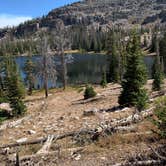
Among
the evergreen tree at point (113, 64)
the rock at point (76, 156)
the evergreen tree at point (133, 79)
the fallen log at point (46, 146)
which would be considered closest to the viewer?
the rock at point (76, 156)

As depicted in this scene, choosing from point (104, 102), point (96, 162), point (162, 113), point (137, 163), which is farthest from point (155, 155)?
point (104, 102)

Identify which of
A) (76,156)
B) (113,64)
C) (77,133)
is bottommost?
(113,64)

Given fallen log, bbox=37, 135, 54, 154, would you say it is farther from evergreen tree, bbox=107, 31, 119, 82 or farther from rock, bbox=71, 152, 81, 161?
evergreen tree, bbox=107, 31, 119, 82

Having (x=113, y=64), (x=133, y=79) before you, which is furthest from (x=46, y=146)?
(x=113, y=64)

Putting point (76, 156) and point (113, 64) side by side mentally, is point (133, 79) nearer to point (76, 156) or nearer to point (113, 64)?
point (76, 156)

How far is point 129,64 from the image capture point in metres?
26.5

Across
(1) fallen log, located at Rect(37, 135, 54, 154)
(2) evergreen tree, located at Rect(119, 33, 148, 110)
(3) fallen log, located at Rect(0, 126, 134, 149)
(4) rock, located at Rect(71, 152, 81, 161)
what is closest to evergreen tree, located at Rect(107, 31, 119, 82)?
(2) evergreen tree, located at Rect(119, 33, 148, 110)

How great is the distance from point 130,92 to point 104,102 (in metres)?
6.12

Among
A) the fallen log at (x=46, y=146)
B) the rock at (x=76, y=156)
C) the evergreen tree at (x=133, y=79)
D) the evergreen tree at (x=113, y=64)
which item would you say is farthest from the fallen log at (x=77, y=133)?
the evergreen tree at (x=113, y=64)

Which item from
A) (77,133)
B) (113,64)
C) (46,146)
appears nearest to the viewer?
(46,146)

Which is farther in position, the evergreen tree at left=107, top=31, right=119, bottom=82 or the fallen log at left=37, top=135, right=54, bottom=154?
the evergreen tree at left=107, top=31, right=119, bottom=82

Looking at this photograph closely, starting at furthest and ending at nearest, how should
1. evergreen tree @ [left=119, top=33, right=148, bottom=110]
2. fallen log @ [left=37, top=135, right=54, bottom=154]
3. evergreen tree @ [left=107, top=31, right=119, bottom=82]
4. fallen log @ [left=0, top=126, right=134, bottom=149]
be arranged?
evergreen tree @ [left=107, top=31, right=119, bottom=82], evergreen tree @ [left=119, top=33, right=148, bottom=110], fallen log @ [left=0, top=126, right=134, bottom=149], fallen log @ [left=37, top=135, right=54, bottom=154]

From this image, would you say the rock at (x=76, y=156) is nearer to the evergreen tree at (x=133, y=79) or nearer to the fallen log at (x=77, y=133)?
the fallen log at (x=77, y=133)

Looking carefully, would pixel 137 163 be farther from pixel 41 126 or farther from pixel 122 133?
pixel 41 126
